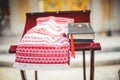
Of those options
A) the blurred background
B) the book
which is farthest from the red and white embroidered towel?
the blurred background

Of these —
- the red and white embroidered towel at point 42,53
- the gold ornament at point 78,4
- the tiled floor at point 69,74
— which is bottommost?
the tiled floor at point 69,74

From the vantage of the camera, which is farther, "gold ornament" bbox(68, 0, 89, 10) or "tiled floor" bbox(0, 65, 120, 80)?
"gold ornament" bbox(68, 0, 89, 10)

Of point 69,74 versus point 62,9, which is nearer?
point 69,74

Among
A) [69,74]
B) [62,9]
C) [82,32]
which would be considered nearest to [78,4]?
[62,9]

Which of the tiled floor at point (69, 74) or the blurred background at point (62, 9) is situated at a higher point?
the blurred background at point (62, 9)

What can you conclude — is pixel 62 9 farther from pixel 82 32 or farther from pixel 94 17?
pixel 82 32

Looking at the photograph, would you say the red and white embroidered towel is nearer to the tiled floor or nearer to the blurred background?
the tiled floor

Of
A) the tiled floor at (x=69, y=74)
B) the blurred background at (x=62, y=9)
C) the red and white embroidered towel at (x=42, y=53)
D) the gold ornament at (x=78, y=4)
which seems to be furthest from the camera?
the gold ornament at (x=78, y=4)

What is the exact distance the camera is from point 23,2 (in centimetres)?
346

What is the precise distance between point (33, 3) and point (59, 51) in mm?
2403

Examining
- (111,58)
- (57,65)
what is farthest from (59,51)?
(111,58)

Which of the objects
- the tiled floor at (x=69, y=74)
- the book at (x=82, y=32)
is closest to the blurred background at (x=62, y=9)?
the tiled floor at (x=69, y=74)

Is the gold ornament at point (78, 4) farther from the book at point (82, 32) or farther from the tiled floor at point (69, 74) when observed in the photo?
the book at point (82, 32)

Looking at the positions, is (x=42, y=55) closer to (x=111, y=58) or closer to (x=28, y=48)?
(x=28, y=48)
